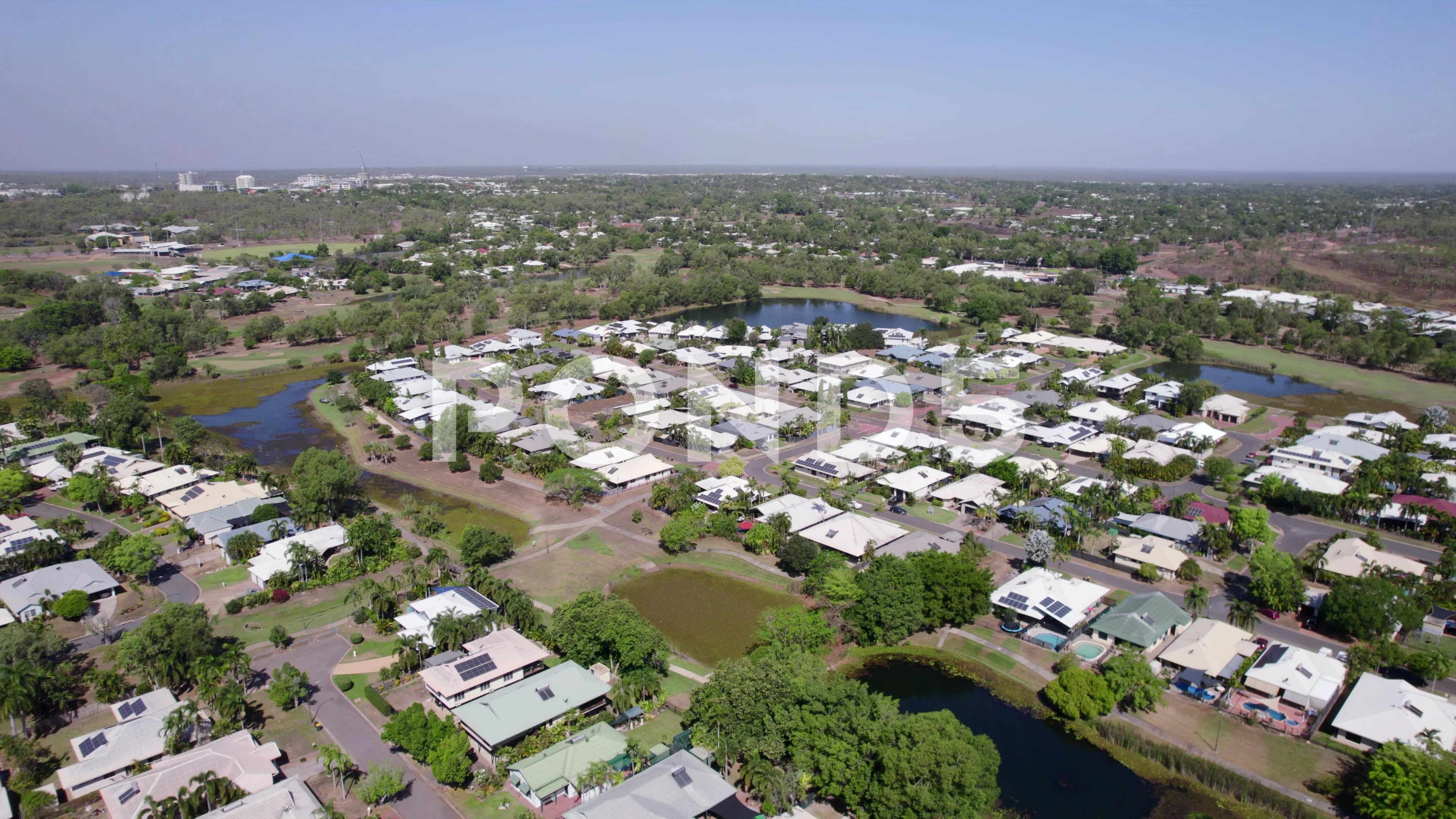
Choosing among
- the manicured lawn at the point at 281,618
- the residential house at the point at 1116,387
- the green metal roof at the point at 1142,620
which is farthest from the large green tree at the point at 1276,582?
the manicured lawn at the point at 281,618

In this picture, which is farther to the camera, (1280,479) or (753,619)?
(1280,479)

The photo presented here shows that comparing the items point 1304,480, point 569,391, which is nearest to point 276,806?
point 569,391

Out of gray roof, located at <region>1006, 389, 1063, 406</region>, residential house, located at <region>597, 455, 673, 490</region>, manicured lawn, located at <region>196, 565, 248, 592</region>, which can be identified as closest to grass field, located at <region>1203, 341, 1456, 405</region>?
gray roof, located at <region>1006, 389, 1063, 406</region>

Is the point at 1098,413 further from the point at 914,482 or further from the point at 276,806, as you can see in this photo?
the point at 276,806

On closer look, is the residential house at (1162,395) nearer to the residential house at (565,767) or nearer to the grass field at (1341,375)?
the grass field at (1341,375)

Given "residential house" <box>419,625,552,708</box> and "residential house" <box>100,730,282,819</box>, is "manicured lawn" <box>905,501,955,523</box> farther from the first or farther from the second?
"residential house" <box>100,730,282,819</box>

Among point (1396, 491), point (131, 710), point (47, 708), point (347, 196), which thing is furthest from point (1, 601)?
point (347, 196)

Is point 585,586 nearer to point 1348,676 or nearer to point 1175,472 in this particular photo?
point 1348,676
